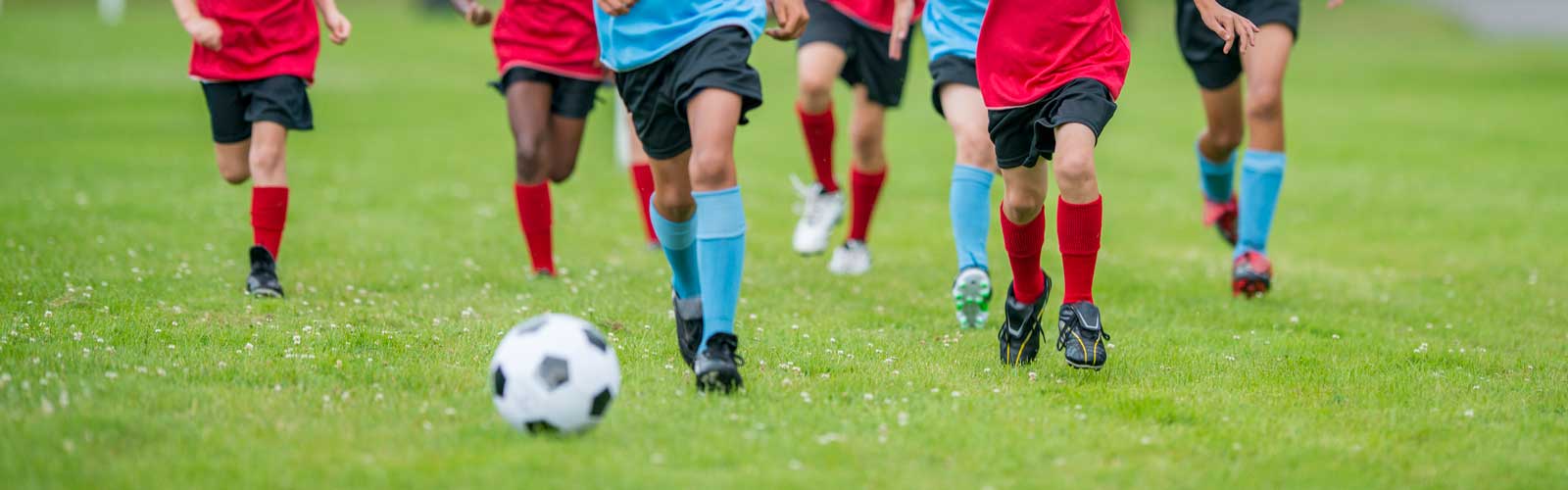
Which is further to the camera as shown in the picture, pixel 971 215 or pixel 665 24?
pixel 971 215

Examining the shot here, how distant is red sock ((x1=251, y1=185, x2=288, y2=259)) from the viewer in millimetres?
6945

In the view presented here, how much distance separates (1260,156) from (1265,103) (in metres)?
0.33

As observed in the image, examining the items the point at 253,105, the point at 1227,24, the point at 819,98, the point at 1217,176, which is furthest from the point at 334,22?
the point at 1217,176

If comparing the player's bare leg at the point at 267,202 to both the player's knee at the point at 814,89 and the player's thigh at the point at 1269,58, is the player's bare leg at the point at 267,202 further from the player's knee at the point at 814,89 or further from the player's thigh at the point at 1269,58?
the player's thigh at the point at 1269,58

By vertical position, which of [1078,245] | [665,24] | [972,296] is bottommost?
[972,296]

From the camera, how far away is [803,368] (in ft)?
17.9

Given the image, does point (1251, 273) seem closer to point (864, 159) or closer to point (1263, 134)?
point (1263, 134)

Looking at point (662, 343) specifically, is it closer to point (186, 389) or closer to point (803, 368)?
point (803, 368)

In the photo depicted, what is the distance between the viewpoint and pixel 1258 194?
7.39m

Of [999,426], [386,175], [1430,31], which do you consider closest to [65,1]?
[386,175]

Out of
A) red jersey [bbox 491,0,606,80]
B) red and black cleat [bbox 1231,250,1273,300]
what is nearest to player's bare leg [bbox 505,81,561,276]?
red jersey [bbox 491,0,606,80]

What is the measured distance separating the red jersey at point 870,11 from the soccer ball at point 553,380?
378 centimetres

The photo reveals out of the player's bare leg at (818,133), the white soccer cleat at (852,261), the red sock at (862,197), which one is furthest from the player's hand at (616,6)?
the white soccer cleat at (852,261)

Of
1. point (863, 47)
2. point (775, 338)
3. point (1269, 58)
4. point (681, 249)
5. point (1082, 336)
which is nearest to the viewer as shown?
point (1082, 336)
